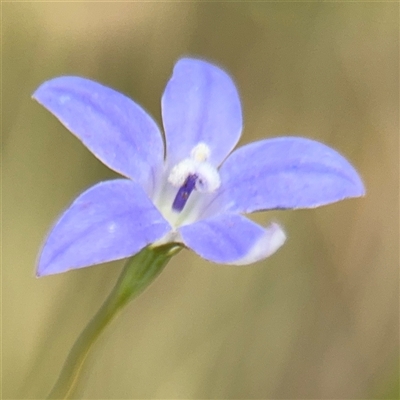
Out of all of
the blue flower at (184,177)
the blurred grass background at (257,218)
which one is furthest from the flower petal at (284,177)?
the blurred grass background at (257,218)

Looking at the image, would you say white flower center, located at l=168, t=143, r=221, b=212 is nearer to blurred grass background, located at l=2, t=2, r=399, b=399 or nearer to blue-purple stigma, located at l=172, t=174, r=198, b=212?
blue-purple stigma, located at l=172, t=174, r=198, b=212

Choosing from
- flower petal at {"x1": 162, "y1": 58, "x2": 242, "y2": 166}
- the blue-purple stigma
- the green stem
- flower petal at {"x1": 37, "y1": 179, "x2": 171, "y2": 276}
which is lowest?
the green stem

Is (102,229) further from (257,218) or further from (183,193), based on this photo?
(257,218)

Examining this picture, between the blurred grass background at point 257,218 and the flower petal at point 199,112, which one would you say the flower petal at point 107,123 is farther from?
the blurred grass background at point 257,218

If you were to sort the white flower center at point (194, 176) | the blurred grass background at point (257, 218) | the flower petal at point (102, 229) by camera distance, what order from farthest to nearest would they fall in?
the blurred grass background at point (257, 218) → the white flower center at point (194, 176) → the flower petal at point (102, 229)

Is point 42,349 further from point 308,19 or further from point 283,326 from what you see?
point 308,19

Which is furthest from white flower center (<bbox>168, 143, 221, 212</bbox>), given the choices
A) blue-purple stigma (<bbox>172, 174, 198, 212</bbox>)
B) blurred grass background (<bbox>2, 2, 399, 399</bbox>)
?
blurred grass background (<bbox>2, 2, 399, 399</bbox>)

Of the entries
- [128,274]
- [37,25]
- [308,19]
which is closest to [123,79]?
[37,25]
